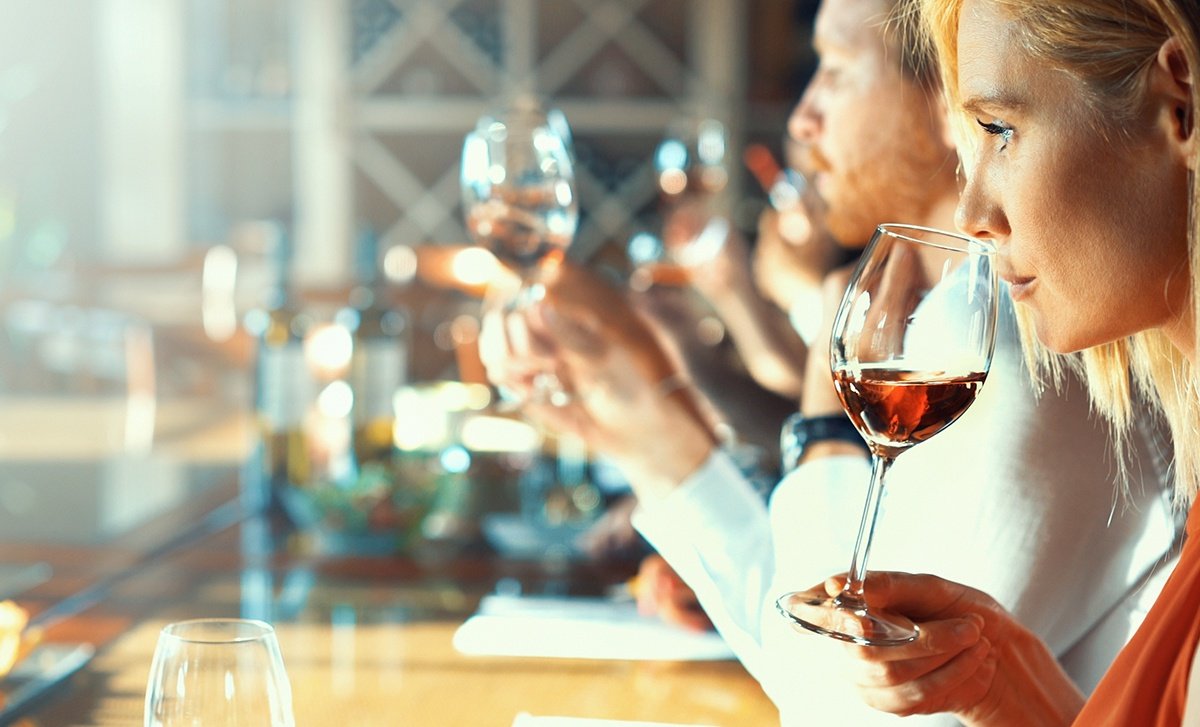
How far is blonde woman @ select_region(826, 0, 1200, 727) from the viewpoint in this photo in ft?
1.92

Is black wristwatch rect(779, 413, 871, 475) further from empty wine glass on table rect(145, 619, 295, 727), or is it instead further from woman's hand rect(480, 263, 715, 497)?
empty wine glass on table rect(145, 619, 295, 727)

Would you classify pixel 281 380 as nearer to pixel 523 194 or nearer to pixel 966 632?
pixel 523 194

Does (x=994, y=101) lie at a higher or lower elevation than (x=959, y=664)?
higher

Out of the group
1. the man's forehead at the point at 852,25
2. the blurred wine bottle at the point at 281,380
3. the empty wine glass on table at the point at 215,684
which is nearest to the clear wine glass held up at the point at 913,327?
the empty wine glass on table at the point at 215,684

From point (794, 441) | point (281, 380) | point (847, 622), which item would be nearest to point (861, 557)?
point (847, 622)

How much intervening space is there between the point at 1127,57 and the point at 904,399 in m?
0.19

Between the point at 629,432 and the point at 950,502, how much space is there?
0.32m

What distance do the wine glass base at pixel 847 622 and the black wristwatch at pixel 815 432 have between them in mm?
368

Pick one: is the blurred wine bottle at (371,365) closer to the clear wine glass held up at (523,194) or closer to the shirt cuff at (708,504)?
the clear wine glass held up at (523,194)

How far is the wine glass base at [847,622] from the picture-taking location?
2.01ft

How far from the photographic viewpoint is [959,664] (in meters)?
0.68

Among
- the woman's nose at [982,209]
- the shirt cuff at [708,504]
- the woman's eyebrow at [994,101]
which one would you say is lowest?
the shirt cuff at [708,504]

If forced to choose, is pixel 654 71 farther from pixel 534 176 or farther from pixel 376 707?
pixel 376 707

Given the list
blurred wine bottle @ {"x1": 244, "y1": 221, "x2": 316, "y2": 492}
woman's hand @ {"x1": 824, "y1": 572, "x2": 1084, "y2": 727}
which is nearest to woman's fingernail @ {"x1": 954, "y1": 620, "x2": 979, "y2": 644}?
woman's hand @ {"x1": 824, "y1": 572, "x2": 1084, "y2": 727}
